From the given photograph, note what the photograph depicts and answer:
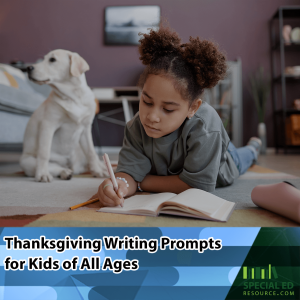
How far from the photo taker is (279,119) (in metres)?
3.43

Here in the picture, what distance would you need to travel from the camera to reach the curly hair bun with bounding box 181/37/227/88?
2.46ft

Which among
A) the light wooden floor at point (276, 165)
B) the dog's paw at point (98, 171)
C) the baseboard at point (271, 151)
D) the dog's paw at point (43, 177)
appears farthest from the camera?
the baseboard at point (271, 151)

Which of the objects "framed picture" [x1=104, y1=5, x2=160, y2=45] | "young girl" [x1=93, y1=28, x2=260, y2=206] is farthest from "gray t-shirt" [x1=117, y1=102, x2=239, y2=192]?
"framed picture" [x1=104, y1=5, x2=160, y2=45]

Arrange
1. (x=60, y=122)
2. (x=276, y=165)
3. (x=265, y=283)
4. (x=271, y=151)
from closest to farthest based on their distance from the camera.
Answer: (x=265, y=283) < (x=60, y=122) < (x=276, y=165) < (x=271, y=151)

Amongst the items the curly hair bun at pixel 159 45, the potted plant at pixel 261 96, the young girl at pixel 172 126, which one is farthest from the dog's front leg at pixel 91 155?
the potted plant at pixel 261 96

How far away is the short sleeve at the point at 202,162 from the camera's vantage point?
0.82 metres

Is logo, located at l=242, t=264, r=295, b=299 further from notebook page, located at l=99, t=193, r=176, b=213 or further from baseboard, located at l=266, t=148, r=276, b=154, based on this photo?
baseboard, located at l=266, t=148, r=276, b=154

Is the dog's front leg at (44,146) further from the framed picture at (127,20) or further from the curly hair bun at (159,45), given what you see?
the framed picture at (127,20)

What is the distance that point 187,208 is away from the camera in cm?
60

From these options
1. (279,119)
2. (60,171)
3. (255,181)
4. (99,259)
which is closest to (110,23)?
(279,119)

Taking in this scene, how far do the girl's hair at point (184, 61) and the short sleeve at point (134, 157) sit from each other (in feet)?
0.60

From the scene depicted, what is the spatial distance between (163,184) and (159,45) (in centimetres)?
42

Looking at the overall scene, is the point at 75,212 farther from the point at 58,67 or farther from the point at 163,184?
the point at 58,67

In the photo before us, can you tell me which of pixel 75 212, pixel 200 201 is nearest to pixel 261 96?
pixel 200 201
